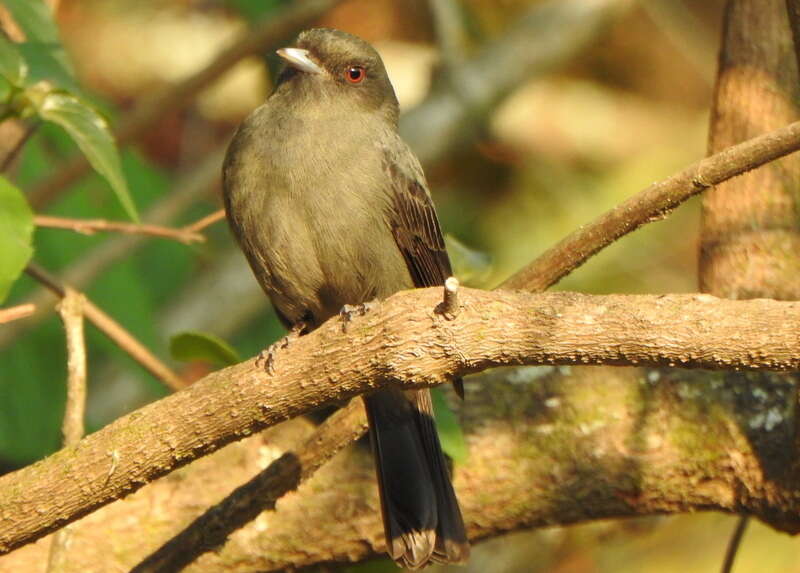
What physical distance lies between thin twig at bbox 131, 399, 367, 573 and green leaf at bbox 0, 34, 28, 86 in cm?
133

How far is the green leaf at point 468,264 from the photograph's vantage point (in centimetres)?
411

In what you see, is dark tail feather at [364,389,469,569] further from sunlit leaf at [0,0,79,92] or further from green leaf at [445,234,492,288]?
sunlit leaf at [0,0,79,92]

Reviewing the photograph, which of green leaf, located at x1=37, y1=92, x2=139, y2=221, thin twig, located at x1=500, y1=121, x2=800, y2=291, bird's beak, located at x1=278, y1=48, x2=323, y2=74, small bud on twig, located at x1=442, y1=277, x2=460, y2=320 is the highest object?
bird's beak, located at x1=278, y1=48, x2=323, y2=74

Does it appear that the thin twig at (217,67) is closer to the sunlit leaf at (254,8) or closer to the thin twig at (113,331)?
the sunlit leaf at (254,8)

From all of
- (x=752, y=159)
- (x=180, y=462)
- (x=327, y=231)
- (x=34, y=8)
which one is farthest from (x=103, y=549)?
(x=752, y=159)

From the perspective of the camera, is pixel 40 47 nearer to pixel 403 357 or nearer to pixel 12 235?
pixel 12 235

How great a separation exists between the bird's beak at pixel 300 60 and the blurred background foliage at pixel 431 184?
759mm

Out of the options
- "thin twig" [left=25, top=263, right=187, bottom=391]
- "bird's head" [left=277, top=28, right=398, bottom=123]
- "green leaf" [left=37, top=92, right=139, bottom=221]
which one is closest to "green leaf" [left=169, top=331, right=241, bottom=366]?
"thin twig" [left=25, top=263, right=187, bottom=391]

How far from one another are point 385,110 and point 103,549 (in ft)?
6.24

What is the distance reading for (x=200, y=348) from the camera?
4.04 meters

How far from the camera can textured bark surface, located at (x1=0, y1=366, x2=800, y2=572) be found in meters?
4.11

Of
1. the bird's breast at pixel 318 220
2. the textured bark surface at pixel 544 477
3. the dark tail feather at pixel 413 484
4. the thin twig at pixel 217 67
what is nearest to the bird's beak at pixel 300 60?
the bird's breast at pixel 318 220

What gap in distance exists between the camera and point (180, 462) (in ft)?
10.9

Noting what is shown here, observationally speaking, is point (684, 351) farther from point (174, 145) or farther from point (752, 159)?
point (174, 145)
